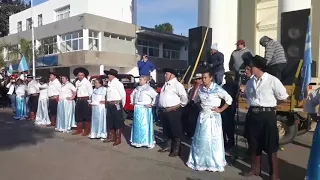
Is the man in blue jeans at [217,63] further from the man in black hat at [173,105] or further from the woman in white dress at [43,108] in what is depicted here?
the woman in white dress at [43,108]

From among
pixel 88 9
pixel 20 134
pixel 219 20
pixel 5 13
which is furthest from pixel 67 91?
pixel 5 13

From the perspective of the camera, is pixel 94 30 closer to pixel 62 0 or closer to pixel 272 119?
pixel 62 0

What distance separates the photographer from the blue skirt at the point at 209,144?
5934 millimetres

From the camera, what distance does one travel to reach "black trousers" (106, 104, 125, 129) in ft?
27.5

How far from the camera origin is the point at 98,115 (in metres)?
9.07

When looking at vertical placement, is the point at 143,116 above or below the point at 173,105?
below

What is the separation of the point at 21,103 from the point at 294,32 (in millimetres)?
10299

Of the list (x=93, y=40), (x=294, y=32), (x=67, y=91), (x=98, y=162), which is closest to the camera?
(x=98, y=162)

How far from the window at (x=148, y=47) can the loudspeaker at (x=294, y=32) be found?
2920 centimetres

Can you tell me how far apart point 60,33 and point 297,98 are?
3054 cm

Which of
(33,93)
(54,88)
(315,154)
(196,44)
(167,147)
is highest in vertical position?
(196,44)

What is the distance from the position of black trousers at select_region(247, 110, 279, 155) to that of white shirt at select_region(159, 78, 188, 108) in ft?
6.28

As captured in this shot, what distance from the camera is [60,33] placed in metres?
34.5

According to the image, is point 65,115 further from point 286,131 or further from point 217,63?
point 286,131
